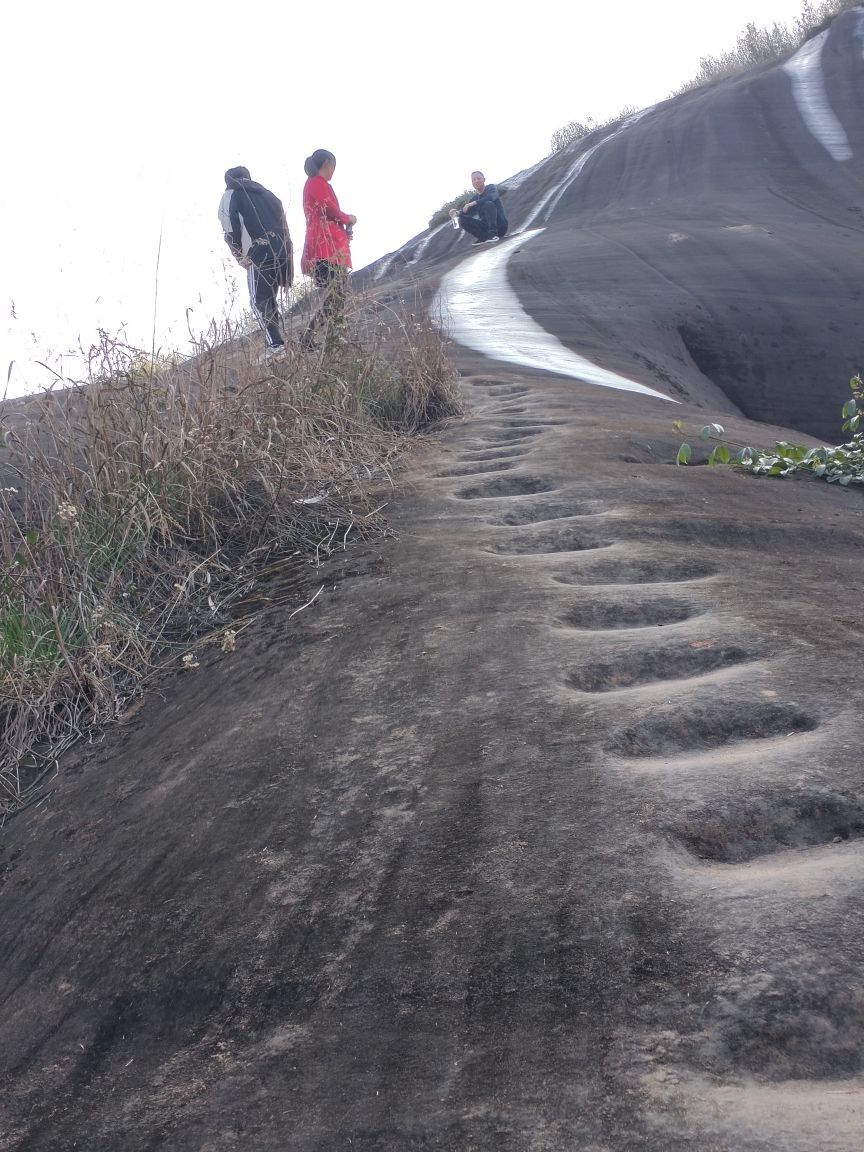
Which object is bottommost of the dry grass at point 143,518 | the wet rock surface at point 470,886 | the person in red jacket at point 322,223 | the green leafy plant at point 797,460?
the green leafy plant at point 797,460

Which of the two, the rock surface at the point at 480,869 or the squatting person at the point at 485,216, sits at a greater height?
Result: the squatting person at the point at 485,216

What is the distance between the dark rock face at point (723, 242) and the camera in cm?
1092

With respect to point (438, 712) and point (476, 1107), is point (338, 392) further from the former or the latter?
point (476, 1107)

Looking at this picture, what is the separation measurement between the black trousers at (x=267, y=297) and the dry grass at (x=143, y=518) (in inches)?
13.9

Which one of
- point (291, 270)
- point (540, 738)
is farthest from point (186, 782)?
point (291, 270)

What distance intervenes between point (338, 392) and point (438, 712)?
2574mm

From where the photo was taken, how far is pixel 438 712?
2342mm

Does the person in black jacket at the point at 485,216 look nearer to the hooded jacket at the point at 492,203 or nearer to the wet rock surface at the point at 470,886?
the hooded jacket at the point at 492,203

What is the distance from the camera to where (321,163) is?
673 cm

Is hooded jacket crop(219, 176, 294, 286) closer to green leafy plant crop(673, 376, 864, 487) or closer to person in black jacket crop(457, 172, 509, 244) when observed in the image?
green leafy plant crop(673, 376, 864, 487)

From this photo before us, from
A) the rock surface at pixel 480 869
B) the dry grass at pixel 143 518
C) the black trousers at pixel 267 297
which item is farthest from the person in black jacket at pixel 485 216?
the rock surface at pixel 480 869

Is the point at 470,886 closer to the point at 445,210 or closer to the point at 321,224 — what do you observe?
the point at 321,224

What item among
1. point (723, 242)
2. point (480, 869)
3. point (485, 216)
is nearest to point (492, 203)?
point (485, 216)

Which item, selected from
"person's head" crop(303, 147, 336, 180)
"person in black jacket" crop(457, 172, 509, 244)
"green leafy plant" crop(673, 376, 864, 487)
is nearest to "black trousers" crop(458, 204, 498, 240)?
"person in black jacket" crop(457, 172, 509, 244)
